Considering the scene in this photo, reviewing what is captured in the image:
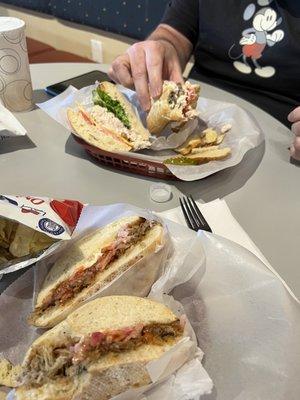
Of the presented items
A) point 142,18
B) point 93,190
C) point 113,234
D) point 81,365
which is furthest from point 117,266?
point 142,18

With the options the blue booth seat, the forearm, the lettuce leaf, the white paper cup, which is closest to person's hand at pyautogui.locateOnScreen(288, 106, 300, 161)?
the lettuce leaf

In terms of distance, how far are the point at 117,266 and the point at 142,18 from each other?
7.58 feet

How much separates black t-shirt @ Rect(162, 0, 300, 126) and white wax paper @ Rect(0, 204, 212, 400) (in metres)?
0.86

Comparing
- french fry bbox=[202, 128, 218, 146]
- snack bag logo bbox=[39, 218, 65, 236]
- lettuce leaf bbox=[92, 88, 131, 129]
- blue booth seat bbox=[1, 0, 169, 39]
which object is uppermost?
snack bag logo bbox=[39, 218, 65, 236]

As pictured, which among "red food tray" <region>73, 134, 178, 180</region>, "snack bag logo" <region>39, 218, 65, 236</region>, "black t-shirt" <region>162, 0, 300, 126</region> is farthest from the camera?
"black t-shirt" <region>162, 0, 300, 126</region>

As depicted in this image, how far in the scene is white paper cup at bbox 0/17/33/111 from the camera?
4.20 feet

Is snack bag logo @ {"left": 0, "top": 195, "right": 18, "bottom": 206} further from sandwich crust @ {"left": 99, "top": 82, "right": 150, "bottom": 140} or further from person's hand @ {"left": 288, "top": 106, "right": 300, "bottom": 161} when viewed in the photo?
person's hand @ {"left": 288, "top": 106, "right": 300, "bottom": 161}

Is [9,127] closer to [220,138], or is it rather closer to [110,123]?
[110,123]

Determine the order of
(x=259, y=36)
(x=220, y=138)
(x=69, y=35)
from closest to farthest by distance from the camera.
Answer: (x=220, y=138), (x=259, y=36), (x=69, y=35)

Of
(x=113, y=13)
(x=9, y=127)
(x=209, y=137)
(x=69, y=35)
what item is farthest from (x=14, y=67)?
(x=69, y=35)

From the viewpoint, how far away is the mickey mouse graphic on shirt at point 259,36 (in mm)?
1476

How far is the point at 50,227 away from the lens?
29.6 inches

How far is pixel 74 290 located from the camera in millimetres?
785

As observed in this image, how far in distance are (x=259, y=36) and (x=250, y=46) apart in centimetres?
4
